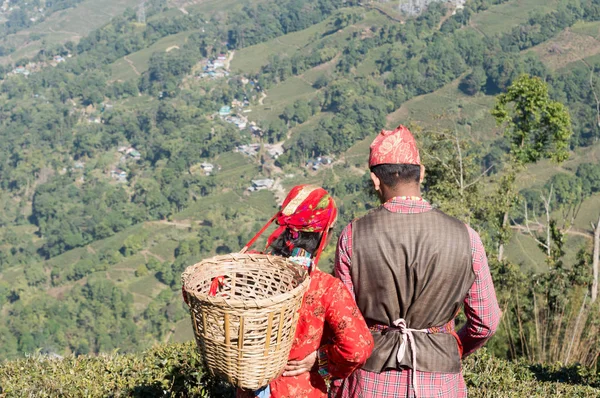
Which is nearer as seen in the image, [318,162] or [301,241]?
[301,241]

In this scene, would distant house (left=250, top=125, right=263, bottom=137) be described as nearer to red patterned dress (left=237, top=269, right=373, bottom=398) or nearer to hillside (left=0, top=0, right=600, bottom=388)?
hillside (left=0, top=0, right=600, bottom=388)

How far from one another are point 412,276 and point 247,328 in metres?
0.43

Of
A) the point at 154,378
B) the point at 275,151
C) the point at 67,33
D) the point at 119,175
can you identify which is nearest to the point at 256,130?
the point at 275,151

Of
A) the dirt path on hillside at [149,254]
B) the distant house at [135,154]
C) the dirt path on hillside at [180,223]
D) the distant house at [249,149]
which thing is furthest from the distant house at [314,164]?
the distant house at [135,154]

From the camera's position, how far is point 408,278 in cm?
165

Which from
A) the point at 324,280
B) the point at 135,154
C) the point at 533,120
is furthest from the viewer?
the point at 135,154

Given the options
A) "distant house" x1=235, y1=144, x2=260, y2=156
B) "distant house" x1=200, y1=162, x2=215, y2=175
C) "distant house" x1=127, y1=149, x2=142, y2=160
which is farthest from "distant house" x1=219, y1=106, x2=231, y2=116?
"distant house" x1=200, y1=162, x2=215, y2=175

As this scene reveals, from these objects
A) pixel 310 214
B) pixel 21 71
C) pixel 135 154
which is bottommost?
pixel 21 71

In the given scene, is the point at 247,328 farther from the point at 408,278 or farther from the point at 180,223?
the point at 180,223

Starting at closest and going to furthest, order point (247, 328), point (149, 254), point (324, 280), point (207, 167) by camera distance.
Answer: point (247, 328), point (324, 280), point (149, 254), point (207, 167)

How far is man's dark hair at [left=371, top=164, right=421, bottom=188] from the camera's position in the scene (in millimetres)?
1676

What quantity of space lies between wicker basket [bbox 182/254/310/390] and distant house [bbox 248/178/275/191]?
139ft

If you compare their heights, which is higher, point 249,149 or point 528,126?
point 528,126

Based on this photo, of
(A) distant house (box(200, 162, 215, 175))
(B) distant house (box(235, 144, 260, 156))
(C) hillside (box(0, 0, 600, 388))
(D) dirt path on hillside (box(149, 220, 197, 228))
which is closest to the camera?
(C) hillside (box(0, 0, 600, 388))
